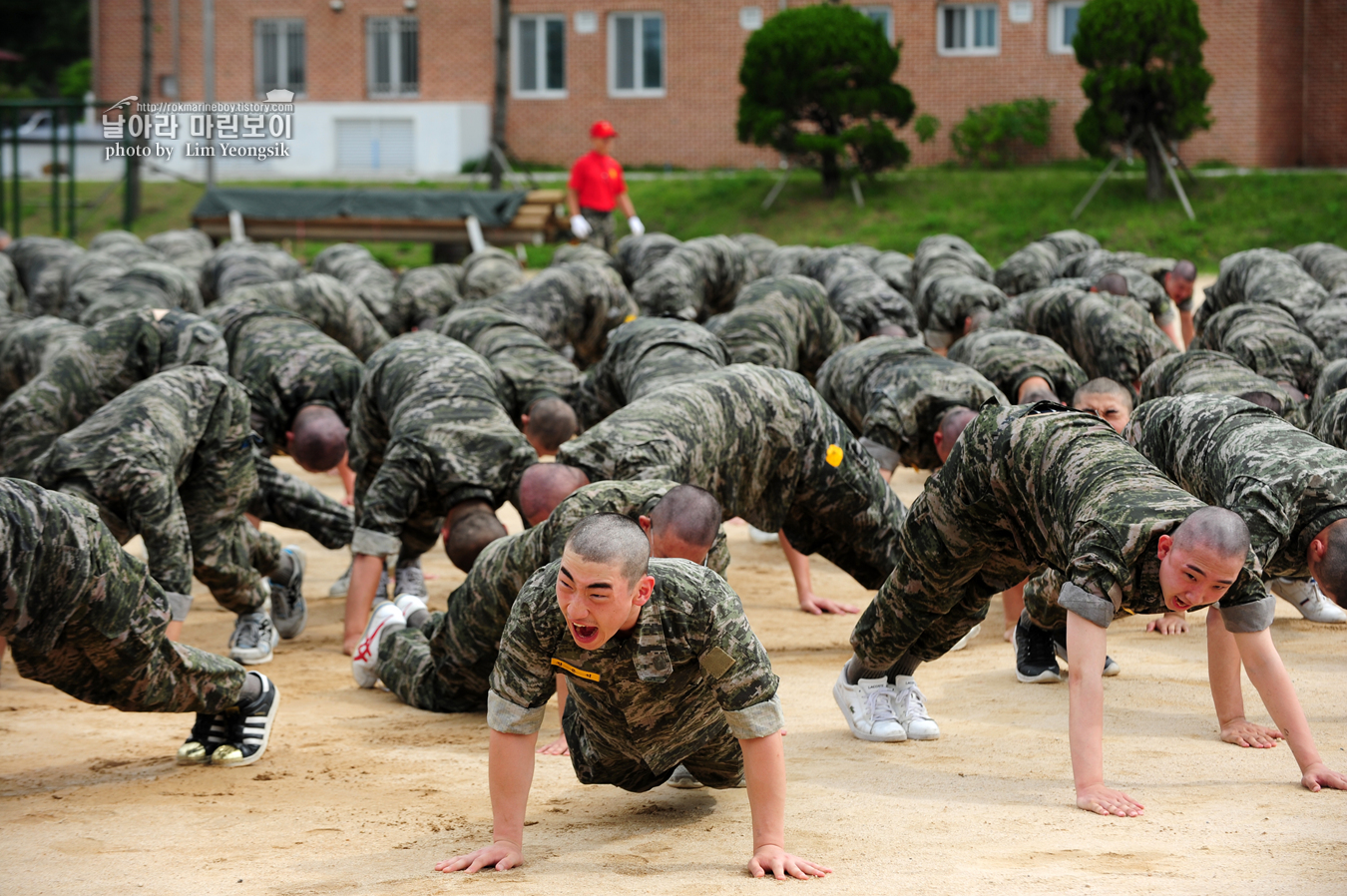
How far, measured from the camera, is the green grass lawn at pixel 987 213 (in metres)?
19.8

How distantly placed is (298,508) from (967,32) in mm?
21008

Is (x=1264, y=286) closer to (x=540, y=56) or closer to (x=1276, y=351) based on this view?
(x=1276, y=351)

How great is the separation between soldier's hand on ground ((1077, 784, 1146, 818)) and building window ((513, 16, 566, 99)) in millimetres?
25054

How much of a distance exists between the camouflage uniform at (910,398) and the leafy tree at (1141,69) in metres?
14.0

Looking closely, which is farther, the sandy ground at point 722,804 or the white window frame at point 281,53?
the white window frame at point 281,53

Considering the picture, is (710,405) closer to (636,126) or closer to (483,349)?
(483,349)

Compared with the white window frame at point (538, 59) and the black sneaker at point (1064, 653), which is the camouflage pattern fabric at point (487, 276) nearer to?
the black sneaker at point (1064, 653)

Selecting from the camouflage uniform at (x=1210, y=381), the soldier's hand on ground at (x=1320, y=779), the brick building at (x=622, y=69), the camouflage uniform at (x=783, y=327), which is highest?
the brick building at (x=622, y=69)

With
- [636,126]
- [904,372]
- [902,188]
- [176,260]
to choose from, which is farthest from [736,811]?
[636,126]

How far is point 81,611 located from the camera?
4.27 metres

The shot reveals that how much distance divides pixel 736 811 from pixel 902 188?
19715mm

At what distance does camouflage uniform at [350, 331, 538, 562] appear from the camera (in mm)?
6059

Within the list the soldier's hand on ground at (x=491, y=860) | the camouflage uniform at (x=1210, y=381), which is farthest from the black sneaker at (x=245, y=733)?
the camouflage uniform at (x=1210, y=381)

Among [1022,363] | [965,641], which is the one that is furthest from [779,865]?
[1022,363]
